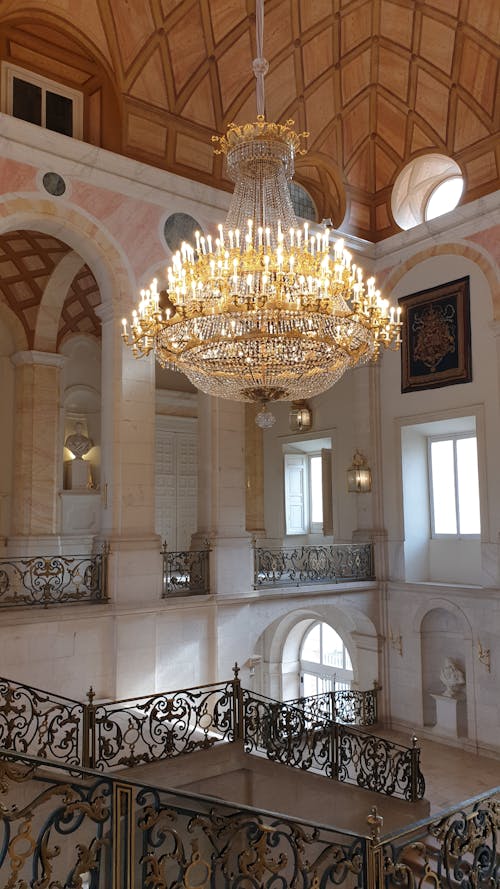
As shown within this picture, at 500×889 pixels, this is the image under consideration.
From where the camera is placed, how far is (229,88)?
10.8 meters

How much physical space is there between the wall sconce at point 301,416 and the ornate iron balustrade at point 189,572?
18.0ft

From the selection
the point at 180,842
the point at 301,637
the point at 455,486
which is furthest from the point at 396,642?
the point at 180,842

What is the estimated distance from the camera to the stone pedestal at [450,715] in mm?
11258

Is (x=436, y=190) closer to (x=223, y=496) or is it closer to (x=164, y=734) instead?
(x=223, y=496)

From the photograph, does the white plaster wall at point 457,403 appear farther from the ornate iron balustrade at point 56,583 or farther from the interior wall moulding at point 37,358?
the interior wall moulding at point 37,358

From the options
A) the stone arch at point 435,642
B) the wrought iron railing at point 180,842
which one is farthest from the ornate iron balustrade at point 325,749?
the wrought iron railing at point 180,842

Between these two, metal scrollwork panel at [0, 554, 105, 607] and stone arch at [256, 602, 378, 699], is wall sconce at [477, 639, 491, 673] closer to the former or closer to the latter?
stone arch at [256, 602, 378, 699]

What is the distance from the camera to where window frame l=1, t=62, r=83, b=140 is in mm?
8992

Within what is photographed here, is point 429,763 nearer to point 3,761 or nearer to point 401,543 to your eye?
point 401,543

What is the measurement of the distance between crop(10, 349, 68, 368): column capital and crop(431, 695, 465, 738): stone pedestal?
8728 mm

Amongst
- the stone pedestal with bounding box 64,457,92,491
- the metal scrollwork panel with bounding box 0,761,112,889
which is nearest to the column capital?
the stone pedestal with bounding box 64,457,92,491

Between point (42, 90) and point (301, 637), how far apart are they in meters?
11.7

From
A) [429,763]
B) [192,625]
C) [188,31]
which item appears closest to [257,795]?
[192,625]

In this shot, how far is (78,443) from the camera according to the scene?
14297 millimetres
